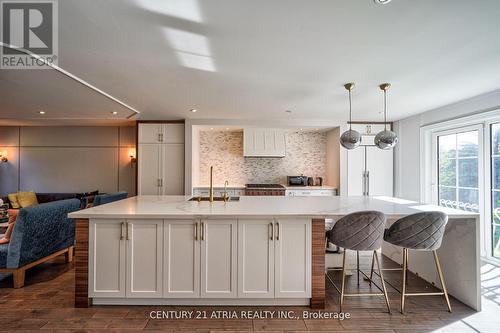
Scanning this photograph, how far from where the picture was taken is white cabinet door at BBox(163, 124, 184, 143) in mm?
5129

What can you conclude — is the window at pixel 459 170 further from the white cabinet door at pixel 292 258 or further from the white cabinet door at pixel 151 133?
the white cabinet door at pixel 151 133

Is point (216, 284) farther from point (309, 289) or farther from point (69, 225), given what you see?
point (69, 225)

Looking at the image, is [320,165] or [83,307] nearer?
[83,307]

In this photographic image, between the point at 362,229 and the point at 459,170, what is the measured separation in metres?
3.13

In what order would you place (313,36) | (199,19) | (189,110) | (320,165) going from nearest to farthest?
(199,19) → (313,36) → (189,110) → (320,165)

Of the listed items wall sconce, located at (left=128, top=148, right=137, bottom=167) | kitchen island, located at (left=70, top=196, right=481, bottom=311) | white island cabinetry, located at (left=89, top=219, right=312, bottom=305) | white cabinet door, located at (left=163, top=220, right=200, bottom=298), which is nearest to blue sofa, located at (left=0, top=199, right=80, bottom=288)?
kitchen island, located at (left=70, top=196, right=481, bottom=311)

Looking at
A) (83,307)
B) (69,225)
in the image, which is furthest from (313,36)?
(69,225)

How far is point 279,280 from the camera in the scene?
7.14 feet

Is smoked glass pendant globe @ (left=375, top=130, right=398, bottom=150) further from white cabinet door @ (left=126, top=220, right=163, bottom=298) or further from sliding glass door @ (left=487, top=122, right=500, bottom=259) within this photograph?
white cabinet door @ (left=126, top=220, right=163, bottom=298)

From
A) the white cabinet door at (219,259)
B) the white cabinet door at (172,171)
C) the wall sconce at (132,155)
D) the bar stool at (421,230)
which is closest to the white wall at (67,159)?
the wall sconce at (132,155)

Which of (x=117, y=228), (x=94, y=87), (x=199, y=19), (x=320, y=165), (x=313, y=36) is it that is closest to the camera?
(x=199, y=19)

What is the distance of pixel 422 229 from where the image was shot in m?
2.04

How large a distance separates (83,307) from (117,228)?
30.1 inches

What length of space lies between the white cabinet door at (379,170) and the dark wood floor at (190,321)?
3.06 meters
